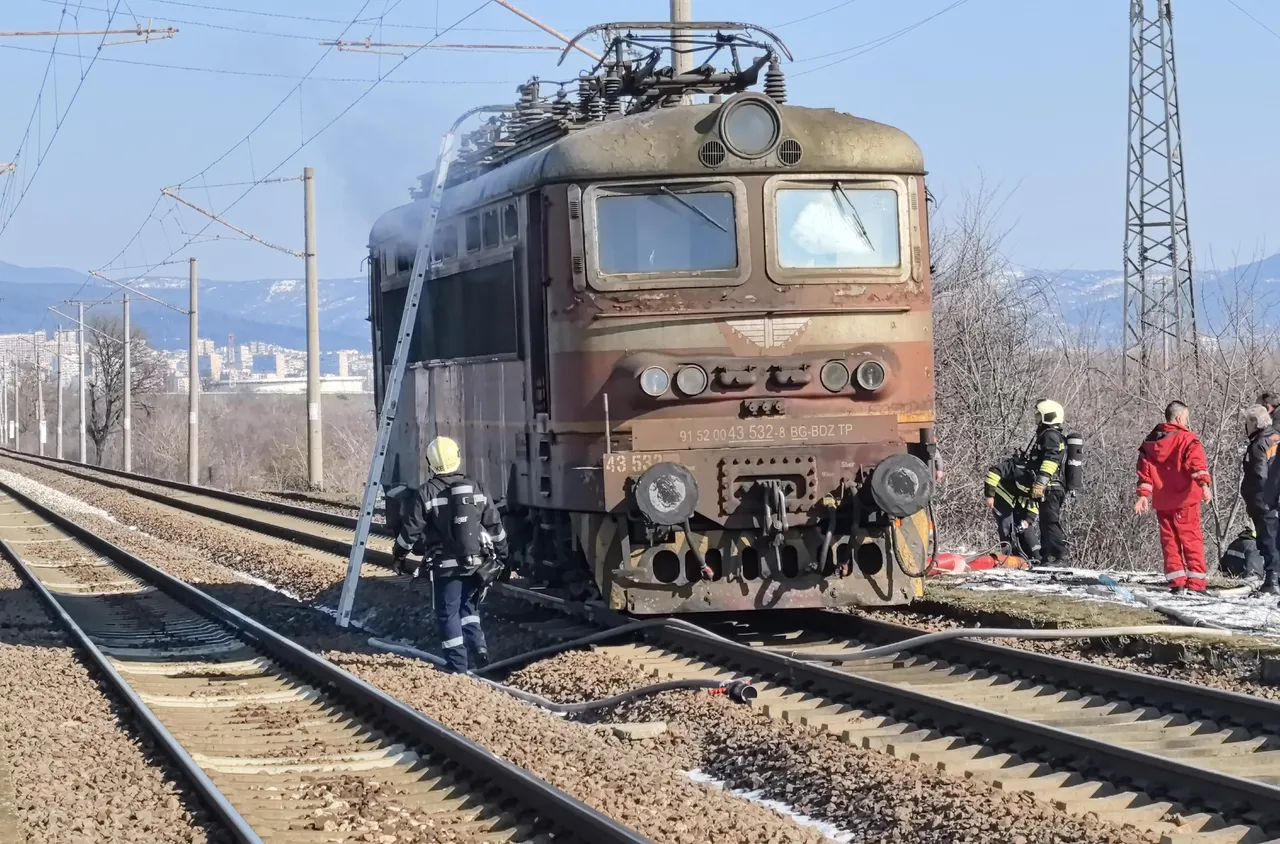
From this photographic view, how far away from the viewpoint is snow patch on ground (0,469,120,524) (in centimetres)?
3375

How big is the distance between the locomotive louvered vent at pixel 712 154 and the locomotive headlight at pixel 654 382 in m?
1.40

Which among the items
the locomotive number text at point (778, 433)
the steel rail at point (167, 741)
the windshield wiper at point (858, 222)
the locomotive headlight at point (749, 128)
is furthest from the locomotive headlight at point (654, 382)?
the steel rail at point (167, 741)

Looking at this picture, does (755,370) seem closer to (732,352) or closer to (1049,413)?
(732,352)

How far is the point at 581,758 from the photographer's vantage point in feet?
25.1

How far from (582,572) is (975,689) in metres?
3.16

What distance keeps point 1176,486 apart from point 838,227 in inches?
162

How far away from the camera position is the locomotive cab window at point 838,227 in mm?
10750

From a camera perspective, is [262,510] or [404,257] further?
[262,510]

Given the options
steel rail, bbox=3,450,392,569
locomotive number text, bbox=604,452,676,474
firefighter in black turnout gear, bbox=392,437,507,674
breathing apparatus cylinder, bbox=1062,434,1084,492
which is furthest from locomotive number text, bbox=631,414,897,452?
steel rail, bbox=3,450,392,569

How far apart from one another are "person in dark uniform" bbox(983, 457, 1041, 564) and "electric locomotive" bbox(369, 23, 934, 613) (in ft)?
13.9

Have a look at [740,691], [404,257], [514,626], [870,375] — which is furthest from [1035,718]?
[404,257]

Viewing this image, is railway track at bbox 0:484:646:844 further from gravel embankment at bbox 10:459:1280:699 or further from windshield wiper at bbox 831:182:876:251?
windshield wiper at bbox 831:182:876:251

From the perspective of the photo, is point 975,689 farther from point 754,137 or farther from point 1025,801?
point 754,137

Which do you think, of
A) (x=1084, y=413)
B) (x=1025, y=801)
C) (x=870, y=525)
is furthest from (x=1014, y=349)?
(x=1025, y=801)
